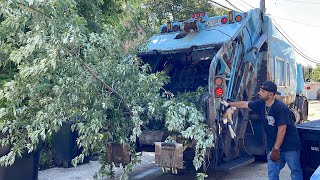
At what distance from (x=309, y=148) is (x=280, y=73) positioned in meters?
2.91

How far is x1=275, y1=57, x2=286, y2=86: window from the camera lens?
22.8ft

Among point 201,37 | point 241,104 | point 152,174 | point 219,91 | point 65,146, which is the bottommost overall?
point 152,174

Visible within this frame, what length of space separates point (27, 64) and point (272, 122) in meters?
2.83

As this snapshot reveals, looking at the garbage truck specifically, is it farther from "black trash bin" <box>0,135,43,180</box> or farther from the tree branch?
"black trash bin" <box>0,135,43,180</box>

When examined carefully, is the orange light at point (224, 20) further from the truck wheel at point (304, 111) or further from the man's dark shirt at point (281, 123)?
the truck wheel at point (304, 111)

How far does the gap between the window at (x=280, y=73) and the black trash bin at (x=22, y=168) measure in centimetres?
438

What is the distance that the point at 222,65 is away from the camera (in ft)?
16.5

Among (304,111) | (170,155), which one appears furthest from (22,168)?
(304,111)

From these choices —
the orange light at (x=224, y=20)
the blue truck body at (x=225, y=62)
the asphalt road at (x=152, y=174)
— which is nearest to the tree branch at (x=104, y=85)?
the blue truck body at (x=225, y=62)

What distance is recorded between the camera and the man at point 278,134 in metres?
4.16

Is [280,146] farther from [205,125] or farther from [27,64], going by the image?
[27,64]

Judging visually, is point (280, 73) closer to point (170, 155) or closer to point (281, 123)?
point (281, 123)

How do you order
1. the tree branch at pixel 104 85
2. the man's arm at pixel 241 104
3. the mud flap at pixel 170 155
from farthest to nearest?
the man's arm at pixel 241 104 → the mud flap at pixel 170 155 → the tree branch at pixel 104 85

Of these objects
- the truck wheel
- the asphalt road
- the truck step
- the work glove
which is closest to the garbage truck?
the truck step
